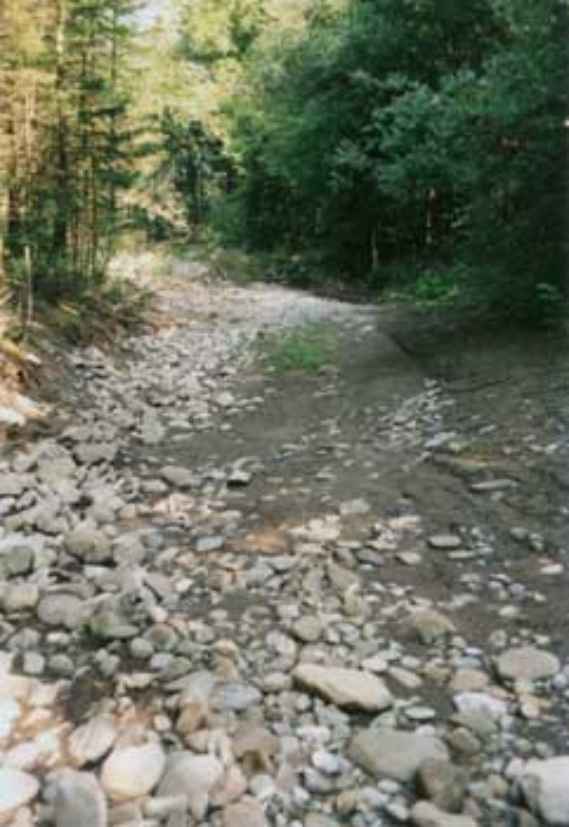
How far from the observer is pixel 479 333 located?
8633 mm

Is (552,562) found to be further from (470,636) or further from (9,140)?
(9,140)

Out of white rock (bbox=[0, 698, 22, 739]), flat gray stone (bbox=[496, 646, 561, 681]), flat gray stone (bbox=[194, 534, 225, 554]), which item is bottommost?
white rock (bbox=[0, 698, 22, 739])

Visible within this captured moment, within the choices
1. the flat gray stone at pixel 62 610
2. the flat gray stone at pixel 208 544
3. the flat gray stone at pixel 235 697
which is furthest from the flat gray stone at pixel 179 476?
the flat gray stone at pixel 235 697

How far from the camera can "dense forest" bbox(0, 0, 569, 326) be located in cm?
778

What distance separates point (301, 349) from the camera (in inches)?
380

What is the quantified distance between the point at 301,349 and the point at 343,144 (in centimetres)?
764

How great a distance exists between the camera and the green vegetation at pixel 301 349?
8.84 m

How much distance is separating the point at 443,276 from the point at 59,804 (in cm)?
1223

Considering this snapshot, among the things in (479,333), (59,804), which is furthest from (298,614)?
(479,333)

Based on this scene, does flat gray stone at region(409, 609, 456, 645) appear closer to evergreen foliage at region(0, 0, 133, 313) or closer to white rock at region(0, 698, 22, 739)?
white rock at region(0, 698, 22, 739)

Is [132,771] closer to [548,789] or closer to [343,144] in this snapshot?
[548,789]

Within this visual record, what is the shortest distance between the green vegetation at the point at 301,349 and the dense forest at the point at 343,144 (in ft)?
5.89

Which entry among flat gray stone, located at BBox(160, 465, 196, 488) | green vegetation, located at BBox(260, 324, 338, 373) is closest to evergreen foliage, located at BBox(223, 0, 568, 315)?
green vegetation, located at BBox(260, 324, 338, 373)

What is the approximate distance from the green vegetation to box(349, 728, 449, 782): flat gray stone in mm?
5921
